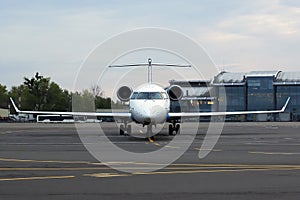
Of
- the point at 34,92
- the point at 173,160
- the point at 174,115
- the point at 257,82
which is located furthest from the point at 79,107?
the point at 173,160

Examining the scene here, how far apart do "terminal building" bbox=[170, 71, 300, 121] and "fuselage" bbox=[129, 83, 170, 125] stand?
7608 cm

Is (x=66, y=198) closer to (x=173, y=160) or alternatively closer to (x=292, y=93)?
(x=173, y=160)

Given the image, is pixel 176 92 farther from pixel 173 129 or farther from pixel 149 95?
pixel 149 95

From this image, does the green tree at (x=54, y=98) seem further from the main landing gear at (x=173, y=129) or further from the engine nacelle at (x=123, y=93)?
the main landing gear at (x=173, y=129)

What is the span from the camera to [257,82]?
115000mm

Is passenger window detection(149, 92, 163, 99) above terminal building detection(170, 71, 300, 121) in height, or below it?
below

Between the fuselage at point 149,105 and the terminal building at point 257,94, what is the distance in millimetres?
76076

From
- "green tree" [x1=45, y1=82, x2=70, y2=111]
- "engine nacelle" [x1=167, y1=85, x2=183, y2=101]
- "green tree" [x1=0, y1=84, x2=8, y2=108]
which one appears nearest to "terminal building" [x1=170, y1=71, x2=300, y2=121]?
"green tree" [x1=45, y1=82, x2=70, y2=111]

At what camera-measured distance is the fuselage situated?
3322 centimetres

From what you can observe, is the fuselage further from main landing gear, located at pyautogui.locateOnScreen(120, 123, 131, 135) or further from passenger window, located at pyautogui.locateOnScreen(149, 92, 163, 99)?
main landing gear, located at pyautogui.locateOnScreen(120, 123, 131, 135)

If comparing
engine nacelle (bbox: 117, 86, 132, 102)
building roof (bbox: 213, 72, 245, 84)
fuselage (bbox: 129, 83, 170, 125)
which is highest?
building roof (bbox: 213, 72, 245, 84)

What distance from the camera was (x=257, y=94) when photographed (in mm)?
114812

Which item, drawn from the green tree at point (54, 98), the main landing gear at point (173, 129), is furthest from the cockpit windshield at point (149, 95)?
the green tree at point (54, 98)

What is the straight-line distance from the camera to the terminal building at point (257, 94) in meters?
114
